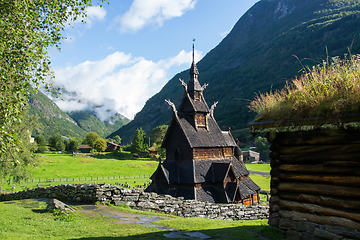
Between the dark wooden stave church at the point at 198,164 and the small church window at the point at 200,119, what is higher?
the small church window at the point at 200,119

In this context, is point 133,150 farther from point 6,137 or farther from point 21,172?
point 6,137

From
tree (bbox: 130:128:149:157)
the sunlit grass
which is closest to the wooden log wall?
the sunlit grass

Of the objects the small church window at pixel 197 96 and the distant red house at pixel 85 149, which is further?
the distant red house at pixel 85 149

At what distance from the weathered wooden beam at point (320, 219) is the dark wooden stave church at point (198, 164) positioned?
47.7 ft

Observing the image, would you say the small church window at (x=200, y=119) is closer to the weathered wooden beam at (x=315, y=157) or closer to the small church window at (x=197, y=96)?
the small church window at (x=197, y=96)

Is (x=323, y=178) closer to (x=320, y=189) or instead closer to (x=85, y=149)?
(x=320, y=189)

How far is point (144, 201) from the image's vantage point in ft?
51.3

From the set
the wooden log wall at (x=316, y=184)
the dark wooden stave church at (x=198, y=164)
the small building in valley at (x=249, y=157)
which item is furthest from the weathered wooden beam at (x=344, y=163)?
the small building in valley at (x=249, y=157)

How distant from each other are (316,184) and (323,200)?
51 cm

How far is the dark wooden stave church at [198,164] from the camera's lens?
926 inches

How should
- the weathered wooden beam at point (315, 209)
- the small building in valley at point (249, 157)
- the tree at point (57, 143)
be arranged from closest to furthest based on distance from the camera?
the weathered wooden beam at point (315, 209), the small building in valley at point (249, 157), the tree at point (57, 143)

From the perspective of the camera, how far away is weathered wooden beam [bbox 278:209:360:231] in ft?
22.6

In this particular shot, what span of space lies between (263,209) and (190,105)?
13.5 metres

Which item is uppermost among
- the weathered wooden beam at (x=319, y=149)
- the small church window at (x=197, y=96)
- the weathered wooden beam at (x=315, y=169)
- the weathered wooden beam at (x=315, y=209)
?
the small church window at (x=197, y=96)
